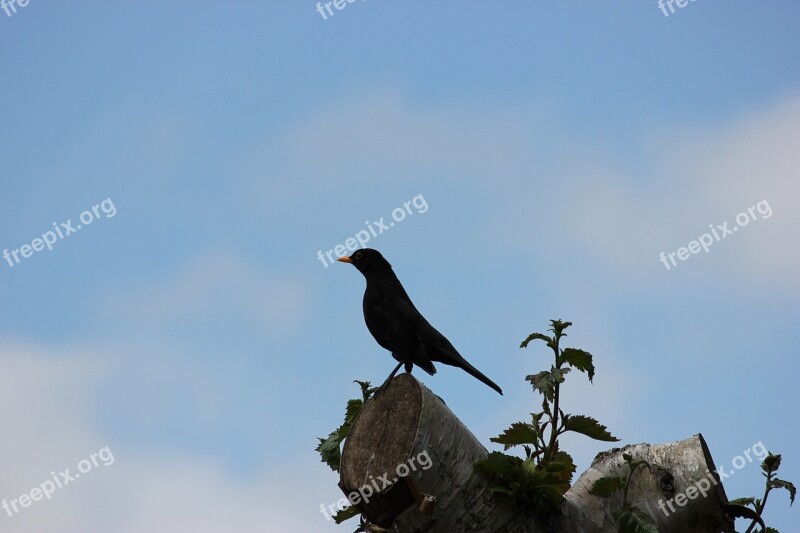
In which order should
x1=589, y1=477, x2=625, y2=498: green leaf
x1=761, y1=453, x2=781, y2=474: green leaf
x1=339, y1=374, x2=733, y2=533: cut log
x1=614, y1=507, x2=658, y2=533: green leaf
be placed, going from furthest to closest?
x1=761, y1=453, x2=781, y2=474: green leaf < x1=589, y1=477, x2=625, y2=498: green leaf < x1=614, y1=507, x2=658, y2=533: green leaf < x1=339, y1=374, x2=733, y2=533: cut log

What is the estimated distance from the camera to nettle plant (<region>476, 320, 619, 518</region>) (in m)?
4.09

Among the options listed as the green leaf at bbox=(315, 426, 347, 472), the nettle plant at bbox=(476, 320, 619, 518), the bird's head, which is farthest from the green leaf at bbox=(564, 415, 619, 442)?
the bird's head

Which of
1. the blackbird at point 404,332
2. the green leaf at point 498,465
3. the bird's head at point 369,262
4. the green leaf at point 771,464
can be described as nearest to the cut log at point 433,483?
the green leaf at point 498,465

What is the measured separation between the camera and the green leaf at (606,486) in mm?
4430

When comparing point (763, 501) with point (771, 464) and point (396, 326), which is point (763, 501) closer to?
point (771, 464)

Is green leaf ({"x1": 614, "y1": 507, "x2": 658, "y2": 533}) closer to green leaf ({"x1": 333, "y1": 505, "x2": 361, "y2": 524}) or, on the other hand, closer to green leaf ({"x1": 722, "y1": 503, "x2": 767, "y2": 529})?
green leaf ({"x1": 722, "y1": 503, "x2": 767, "y2": 529})

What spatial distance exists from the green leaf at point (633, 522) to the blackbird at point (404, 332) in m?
1.67

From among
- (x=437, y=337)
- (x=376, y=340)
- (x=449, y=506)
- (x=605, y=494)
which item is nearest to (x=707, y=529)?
(x=605, y=494)

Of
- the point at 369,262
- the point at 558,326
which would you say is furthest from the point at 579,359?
the point at 369,262

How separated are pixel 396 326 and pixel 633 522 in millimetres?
2348

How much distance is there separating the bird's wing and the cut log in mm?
1484

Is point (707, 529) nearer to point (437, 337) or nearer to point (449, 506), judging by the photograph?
point (449, 506)

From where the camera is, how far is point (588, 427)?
4.47 meters

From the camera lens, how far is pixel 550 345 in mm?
4520
